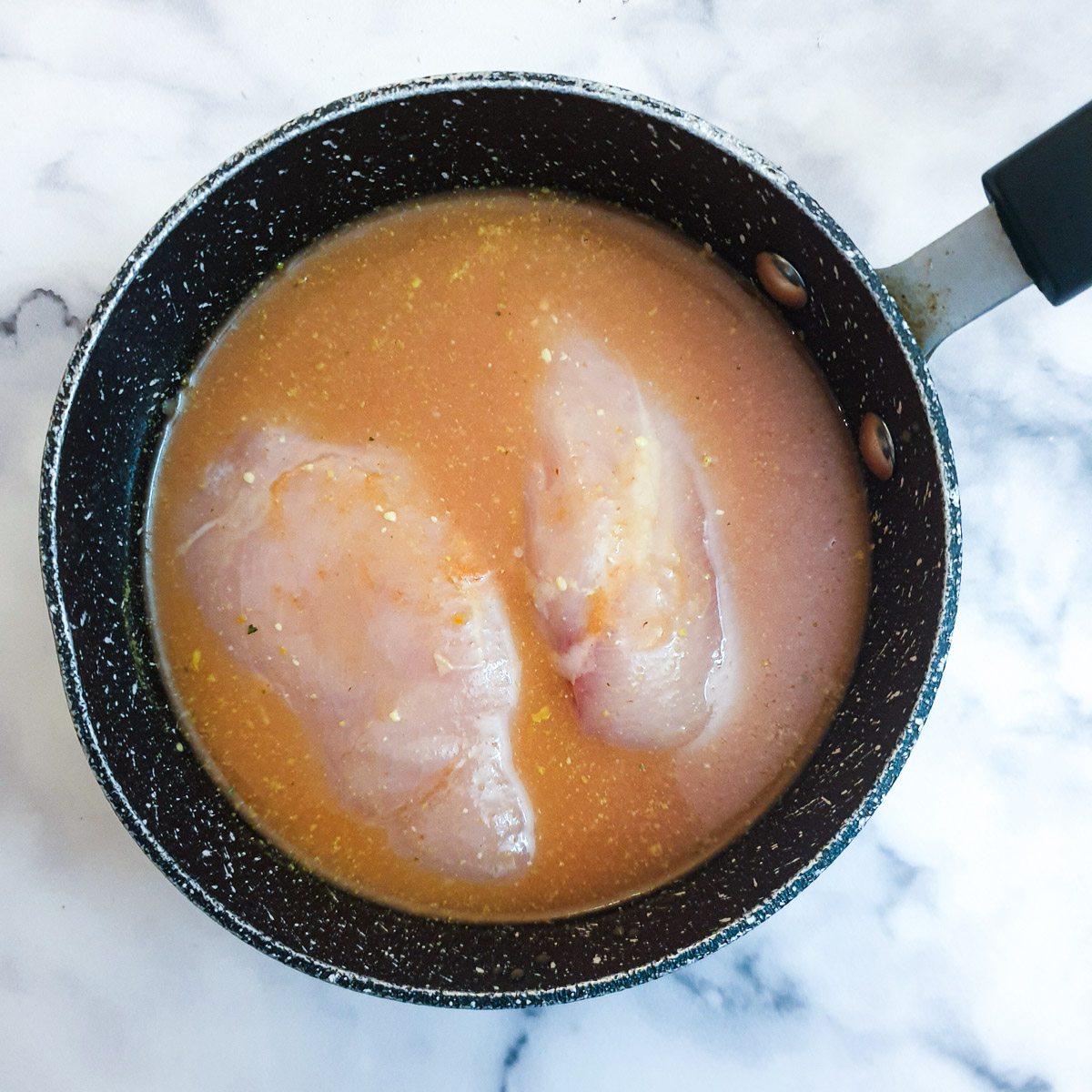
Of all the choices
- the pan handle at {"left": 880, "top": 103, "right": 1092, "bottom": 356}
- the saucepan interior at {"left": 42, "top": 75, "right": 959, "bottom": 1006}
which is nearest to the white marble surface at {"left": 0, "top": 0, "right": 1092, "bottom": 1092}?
the saucepan interior at {"left": 42, "top": 75, "right": 959, "bottom": 1006}

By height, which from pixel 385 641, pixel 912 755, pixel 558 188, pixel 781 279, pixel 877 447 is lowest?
pixel 912 755

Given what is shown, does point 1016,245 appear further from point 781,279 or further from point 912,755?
point 912,755

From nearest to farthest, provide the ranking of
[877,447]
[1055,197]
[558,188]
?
[1055,197], [877,447], [558,188]

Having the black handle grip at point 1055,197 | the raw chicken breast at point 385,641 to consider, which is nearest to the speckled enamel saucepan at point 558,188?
the black handle grip at point 1055,197

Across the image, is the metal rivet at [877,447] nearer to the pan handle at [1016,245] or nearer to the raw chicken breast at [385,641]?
the pan handle at [1016,245]

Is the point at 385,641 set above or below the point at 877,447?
above

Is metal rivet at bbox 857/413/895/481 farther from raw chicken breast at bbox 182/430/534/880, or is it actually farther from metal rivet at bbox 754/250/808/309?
raw chicken breast at bbox 182/430/534/880

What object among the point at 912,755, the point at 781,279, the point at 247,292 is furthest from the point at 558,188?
the point at 912,755
